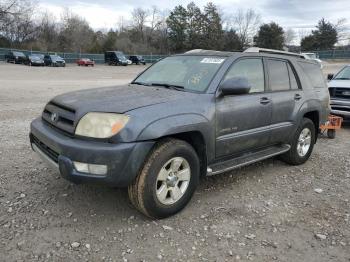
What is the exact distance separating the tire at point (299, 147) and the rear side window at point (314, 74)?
2.23 ft

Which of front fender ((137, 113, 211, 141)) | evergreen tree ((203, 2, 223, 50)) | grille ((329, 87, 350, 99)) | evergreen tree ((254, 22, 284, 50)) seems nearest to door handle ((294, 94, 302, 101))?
front fender ((137, 113, 211, 141))

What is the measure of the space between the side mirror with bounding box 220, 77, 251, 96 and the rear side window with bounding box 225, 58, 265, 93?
29 cm

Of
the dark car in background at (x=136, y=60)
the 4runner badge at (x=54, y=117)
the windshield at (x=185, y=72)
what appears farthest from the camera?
the dark car in background at (x=136, y=60)

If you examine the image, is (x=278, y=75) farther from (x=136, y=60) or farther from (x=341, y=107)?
(x=136, y=60)

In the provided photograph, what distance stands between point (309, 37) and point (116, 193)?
251 feet

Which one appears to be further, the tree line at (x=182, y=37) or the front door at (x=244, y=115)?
the tree line at (x=182, y=37)

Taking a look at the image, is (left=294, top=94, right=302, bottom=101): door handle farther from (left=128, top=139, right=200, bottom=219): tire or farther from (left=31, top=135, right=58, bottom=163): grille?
(left=31, top=135, right=58, bottom=163): grille

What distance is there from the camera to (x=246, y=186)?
4.98 metres

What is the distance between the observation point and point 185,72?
15.6 ft

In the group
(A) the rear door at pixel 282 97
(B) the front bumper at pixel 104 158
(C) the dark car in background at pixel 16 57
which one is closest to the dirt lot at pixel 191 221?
(B) the front bumper at pixel 104 158

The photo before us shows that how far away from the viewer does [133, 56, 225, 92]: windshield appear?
4484 millimetres

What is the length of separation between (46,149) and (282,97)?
3221 millimetres

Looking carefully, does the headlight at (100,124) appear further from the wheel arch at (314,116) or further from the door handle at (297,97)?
the wheel arch at (314,116)

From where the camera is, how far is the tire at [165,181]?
3693 mm
